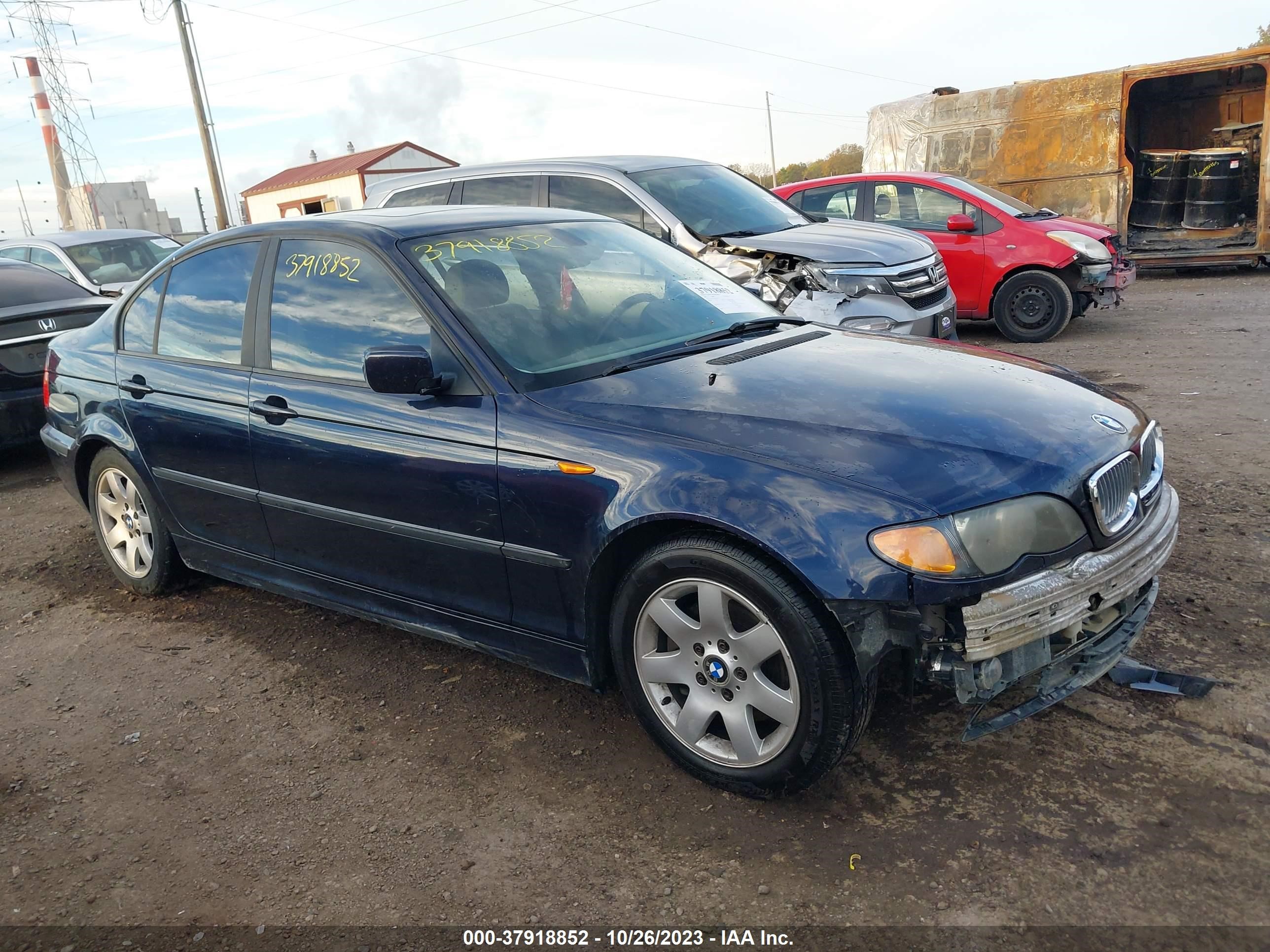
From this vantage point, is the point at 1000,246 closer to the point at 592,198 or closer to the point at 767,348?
the point at 592,198

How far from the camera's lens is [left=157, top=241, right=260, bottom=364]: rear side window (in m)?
3.97

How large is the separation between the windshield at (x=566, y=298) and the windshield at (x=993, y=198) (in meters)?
7.02

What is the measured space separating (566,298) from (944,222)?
7.78m

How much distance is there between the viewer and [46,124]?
214ft

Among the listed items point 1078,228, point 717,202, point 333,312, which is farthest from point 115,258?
point 1078,228

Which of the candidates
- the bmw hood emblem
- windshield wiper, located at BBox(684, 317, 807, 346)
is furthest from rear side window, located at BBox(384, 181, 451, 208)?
the bmw hood emblem

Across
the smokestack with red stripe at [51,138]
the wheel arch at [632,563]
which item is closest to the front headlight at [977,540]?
the wheel arch at [632,563]

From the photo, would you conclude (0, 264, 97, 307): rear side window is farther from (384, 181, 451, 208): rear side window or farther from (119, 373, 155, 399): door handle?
(119, 373, 155, 399): door handle

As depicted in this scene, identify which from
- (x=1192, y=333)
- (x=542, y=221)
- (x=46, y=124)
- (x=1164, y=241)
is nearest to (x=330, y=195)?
(x=46, y=124)

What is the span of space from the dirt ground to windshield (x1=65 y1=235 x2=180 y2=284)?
806 cm

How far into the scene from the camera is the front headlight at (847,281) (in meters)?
6.98

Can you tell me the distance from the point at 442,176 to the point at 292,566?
5142 millimetres

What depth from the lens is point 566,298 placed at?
3.53 metres

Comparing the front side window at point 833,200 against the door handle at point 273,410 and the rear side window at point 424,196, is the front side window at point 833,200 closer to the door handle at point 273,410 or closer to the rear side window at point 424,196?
the rear side window at point 424,196
